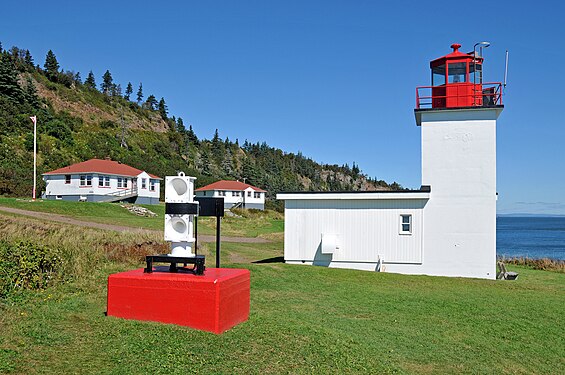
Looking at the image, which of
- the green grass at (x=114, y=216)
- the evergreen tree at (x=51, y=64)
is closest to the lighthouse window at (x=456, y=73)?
the green grass at (x=114, y=216)

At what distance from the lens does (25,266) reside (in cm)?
962

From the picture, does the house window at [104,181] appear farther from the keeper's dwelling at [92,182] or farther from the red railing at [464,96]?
the red railing at [464,96]

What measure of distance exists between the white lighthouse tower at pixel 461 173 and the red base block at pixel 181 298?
1293cm

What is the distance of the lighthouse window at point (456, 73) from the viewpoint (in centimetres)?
1925

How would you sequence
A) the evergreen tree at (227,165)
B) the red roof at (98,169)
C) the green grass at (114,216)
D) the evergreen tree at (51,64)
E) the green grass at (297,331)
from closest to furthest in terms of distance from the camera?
the green grass at (297,331) → the green grass at (114,216) → the red roof at (98,169) → the evergreen tree at (51,64) → the evergreen tree at (227,165)

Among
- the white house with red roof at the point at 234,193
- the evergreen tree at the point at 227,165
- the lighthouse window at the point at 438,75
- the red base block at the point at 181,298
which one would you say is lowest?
the red base block at the point at 181,298

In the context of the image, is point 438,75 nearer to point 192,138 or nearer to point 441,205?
point 441,205

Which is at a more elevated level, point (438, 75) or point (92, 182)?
point (438, 75)

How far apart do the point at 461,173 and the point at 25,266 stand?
1471cm

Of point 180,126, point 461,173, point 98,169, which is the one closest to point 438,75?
point 461,173

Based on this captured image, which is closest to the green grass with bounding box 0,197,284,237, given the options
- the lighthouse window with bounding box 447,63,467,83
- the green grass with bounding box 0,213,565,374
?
the green grass with bounding box 0,213,565,374

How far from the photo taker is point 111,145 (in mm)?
73312

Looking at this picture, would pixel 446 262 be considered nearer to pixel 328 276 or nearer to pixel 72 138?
pixel 328 276

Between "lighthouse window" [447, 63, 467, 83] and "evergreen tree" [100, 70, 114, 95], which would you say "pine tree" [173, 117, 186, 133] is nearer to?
"evergreen tree" [100, 70, 114, 95]
